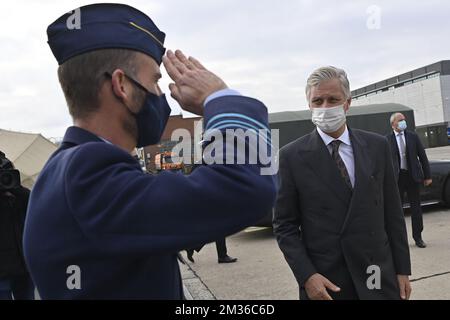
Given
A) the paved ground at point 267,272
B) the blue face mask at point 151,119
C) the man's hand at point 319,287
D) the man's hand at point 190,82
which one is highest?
the man's hand at point 190,82

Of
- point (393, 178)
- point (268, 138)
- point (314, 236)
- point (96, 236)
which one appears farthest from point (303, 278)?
point (96, 236)

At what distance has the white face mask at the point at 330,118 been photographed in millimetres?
2592

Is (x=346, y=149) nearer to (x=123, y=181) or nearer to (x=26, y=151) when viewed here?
(x=123, y=181)

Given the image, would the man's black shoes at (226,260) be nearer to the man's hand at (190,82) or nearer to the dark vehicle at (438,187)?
the dark vehicle at (438,187)

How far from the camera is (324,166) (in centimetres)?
241

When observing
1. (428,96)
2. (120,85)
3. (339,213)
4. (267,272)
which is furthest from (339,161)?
(428,96)

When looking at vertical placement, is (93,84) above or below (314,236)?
above

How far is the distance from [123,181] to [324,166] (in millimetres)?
1640

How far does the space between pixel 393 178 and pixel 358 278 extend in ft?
2.07

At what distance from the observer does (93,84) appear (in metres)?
1.14

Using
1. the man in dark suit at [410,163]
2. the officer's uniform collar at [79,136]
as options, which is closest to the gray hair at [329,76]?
the officer's uniform collar at [79,136]

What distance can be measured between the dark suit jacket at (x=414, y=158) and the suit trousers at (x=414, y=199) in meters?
0.12

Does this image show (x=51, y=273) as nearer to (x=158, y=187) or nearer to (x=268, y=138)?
(x=158, y=187)

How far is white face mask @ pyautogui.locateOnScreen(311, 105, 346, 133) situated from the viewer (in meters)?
2.59
